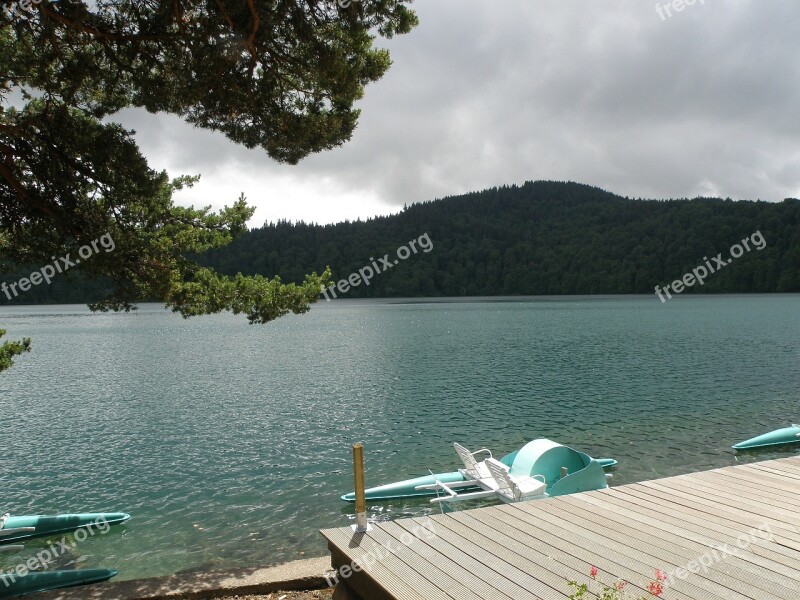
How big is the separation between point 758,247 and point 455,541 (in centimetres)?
15131

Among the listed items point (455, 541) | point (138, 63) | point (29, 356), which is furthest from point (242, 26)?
point (29, 356)

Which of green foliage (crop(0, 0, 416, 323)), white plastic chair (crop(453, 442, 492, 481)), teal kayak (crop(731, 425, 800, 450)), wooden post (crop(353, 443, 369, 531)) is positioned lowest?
teal kayak (crop(731, 425, 800, 450))

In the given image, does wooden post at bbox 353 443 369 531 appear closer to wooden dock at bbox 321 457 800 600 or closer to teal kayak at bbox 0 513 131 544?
wooden dock at bbox 321 457 800 600

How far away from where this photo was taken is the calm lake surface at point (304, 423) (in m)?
12.8

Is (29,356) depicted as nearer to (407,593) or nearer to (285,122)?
(285,122)

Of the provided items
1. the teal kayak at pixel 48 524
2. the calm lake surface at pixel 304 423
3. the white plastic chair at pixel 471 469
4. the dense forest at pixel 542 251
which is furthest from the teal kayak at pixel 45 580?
the dense forest at pixel 542 251

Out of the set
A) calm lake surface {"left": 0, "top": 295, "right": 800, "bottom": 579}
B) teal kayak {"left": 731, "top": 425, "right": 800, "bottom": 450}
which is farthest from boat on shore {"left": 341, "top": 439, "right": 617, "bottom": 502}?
teal kayak {"left": 731, "top": 425, "right": 800, "bottom": 450}

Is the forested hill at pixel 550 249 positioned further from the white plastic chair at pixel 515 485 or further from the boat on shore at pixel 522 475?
the white plastic chair at pixel 515 485

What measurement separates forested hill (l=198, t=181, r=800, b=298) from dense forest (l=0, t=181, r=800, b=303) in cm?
30

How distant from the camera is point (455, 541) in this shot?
625 centimetres

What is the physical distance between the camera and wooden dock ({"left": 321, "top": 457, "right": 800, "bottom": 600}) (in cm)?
514

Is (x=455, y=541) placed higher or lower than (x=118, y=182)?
lower

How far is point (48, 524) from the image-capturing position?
39.8ft

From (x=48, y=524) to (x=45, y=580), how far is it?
11.4ft
